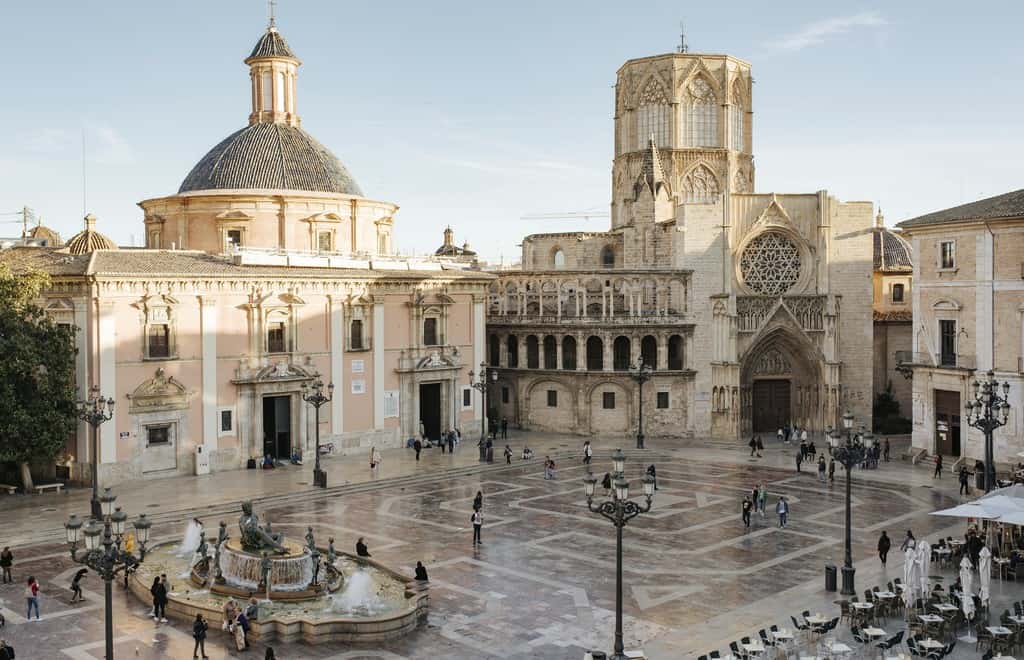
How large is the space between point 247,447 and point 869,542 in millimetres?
23393

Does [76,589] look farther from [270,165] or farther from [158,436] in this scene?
[270,165]

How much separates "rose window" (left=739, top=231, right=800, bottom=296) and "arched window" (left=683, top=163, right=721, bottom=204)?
10.8 metres

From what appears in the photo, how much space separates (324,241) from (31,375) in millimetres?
15957

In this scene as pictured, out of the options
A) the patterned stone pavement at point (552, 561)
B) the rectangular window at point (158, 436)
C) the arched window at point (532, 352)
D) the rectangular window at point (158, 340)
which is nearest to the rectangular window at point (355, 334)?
the rectangular window at point (158, 340)

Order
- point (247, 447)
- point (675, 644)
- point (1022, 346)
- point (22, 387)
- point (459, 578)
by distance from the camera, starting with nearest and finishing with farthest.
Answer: point (675, 644)
point (459, 578)
point (22, 387)
point (1022, 346)
point (247, 447)

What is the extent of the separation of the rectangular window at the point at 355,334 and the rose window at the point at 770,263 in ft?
63.2

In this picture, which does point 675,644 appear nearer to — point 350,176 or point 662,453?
point 662,453

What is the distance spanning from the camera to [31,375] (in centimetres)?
3353

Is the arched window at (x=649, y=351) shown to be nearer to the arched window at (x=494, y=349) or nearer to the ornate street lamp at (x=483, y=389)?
the ornate street lamp at (x=483, y=389)

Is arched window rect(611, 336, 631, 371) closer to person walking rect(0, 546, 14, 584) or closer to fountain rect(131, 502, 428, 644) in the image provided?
fountain rect(131, 502, 428, 644)

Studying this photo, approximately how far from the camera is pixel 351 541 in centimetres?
2847

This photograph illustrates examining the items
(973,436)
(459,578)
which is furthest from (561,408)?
(459,578)

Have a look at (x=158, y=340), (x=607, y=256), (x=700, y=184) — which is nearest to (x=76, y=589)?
(x=158, y=340)

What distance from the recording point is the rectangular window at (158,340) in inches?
1464
